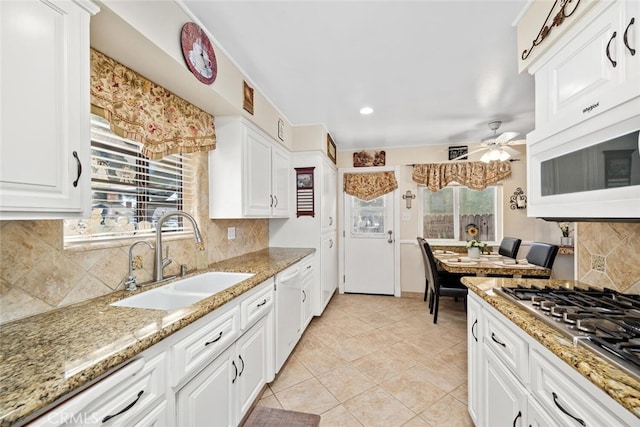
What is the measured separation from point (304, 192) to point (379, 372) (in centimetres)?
205

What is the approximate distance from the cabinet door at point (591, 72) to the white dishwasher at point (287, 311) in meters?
1.90

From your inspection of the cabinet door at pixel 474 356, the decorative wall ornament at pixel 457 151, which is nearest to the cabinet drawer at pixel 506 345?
the cabinet door at pixel 474 356

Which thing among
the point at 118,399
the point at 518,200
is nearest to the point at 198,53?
the point at 118,399

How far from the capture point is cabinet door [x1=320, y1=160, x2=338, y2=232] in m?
3.41

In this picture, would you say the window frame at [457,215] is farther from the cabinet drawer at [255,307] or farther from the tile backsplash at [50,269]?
the tile backsplash at [50,269]

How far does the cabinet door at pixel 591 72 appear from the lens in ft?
2.97

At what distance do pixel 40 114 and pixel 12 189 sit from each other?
253mm

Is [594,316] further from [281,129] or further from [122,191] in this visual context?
[281,129]

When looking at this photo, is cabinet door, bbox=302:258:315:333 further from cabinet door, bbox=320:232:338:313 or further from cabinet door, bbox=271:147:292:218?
cabinet door, bbox=271:147:292:218

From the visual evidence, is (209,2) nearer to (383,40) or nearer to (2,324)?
(383,40)

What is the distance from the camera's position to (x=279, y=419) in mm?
1216

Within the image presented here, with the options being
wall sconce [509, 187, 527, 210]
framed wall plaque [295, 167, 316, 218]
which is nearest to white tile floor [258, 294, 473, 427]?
framed wall plaque [295, 167, 316, 218]

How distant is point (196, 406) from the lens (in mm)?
1146

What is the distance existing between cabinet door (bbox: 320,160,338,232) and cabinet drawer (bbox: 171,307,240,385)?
2.07 metres
